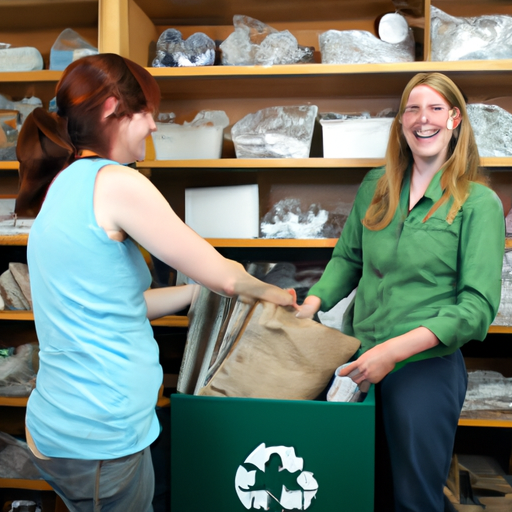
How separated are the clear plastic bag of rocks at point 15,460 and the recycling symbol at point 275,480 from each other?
3.97 feet

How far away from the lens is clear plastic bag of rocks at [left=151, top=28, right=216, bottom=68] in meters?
2.01

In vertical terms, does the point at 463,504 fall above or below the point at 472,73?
below

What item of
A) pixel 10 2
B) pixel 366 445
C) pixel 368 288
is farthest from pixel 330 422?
pixel 10 2

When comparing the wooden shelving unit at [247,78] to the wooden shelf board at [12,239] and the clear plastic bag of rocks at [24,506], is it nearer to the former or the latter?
the wooden shelf board at [12,239]

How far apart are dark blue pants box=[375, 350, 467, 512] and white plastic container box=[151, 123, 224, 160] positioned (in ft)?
3.76

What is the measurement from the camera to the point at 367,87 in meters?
2.10

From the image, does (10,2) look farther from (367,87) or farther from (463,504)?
(463,504)

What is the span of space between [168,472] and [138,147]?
1269 mm

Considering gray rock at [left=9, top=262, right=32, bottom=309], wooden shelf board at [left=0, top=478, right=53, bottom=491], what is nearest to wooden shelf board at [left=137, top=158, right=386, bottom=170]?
gray rock at [left=9, top=262, right=32, bottom=309]

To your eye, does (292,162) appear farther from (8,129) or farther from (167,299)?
(8,129)

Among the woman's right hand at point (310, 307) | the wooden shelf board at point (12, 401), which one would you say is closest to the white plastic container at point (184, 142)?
the woman's right hand at point (310, 307)

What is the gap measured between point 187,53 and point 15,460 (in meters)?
1.70

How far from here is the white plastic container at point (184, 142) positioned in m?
2.08

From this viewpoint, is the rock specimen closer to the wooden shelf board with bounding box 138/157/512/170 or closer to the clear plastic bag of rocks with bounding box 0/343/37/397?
the wooden shelf board with bounding box 138/157/512/170
